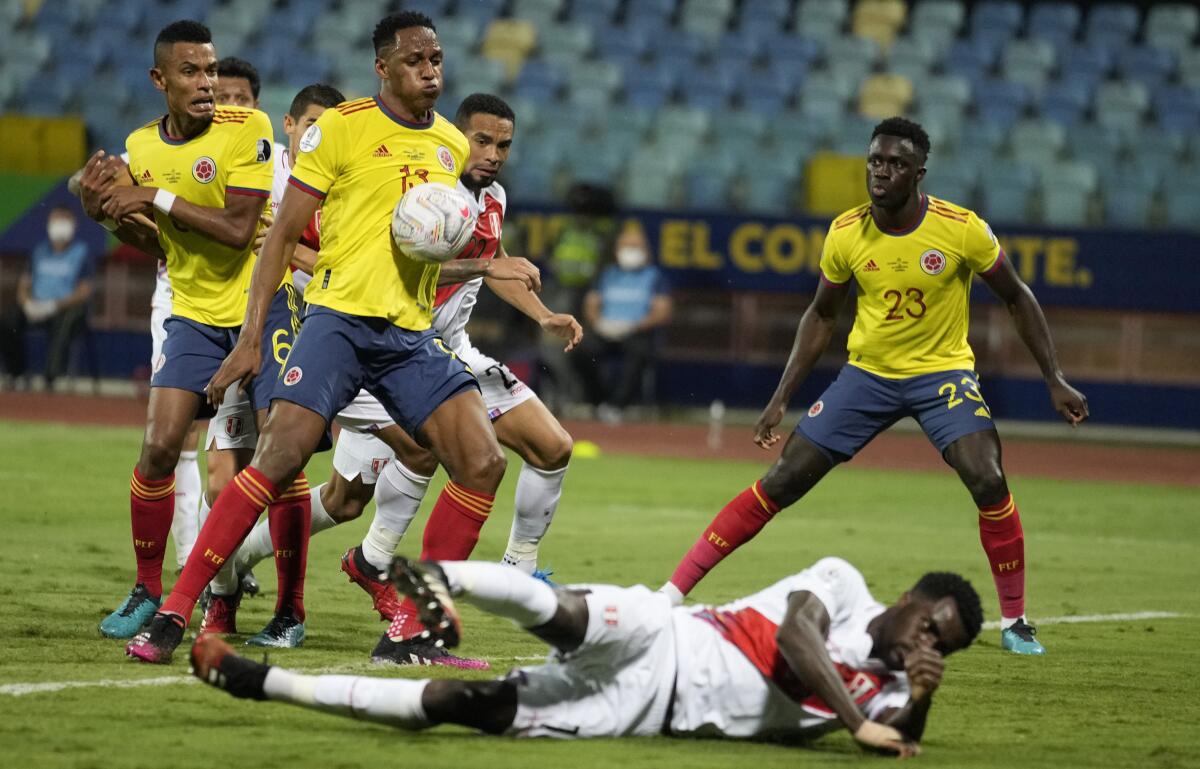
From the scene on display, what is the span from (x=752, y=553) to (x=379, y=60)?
5221mm

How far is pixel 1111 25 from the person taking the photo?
2428cm

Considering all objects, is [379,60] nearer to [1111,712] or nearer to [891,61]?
[1111,712]

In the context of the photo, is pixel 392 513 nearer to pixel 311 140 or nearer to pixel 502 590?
pixel 311 140

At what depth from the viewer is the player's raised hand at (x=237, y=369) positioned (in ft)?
22.4

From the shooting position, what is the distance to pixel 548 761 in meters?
5.49

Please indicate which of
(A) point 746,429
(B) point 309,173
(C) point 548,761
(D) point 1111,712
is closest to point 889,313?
(D) point 1111,712

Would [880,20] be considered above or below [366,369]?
above

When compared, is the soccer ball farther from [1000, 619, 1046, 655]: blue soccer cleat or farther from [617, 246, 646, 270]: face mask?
[617, 246, 646, 270]: face mask

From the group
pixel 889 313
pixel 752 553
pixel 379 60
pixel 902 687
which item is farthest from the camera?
pixel 752 553

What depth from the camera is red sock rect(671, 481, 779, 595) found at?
8453mm

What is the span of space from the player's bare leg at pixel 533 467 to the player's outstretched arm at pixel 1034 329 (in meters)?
2.11

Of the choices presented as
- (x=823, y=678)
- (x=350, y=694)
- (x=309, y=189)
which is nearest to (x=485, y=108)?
(x=309, y=189)

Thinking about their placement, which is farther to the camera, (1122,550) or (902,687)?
(1122,550)

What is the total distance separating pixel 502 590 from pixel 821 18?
20.2 m
